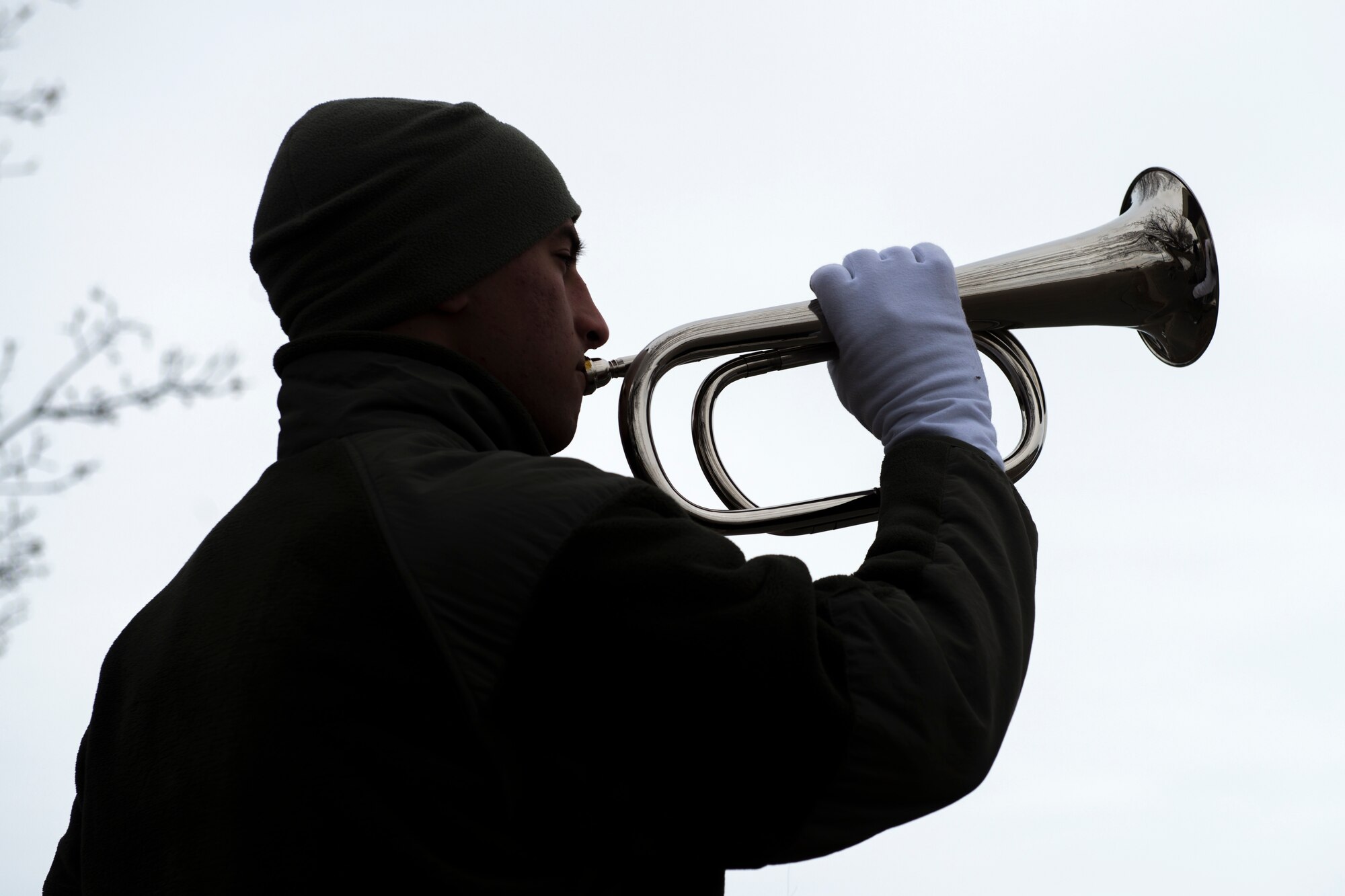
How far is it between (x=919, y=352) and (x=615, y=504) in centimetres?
91

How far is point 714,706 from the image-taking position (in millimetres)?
1598

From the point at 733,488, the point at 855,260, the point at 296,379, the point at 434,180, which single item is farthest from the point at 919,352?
the point at 296,379

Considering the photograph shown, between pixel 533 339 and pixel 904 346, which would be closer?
pixel 533 339

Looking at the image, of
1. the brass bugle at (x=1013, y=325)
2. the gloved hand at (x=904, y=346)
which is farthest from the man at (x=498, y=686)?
the brass bugle at (x=1013, y=325)

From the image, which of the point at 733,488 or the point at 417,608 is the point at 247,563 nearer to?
the point at 417,608

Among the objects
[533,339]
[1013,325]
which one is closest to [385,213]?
[533,339]

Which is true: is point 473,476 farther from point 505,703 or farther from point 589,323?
point 589,323

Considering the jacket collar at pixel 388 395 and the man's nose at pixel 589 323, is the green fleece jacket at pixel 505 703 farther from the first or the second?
the man's nose at pixel 589 323

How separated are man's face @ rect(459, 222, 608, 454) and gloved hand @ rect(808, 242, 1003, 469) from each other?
1.67 ft

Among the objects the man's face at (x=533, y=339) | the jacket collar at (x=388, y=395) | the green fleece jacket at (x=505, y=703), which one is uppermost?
the man's face at (x=533, y=339)

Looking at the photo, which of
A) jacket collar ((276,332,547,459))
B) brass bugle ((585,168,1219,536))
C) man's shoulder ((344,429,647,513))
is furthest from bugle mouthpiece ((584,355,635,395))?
man's shoulder ((344,429,647,513))

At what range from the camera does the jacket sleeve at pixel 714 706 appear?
1.60 m

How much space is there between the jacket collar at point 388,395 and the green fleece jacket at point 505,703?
0.11 m

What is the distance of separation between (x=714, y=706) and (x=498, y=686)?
9.4 inches
